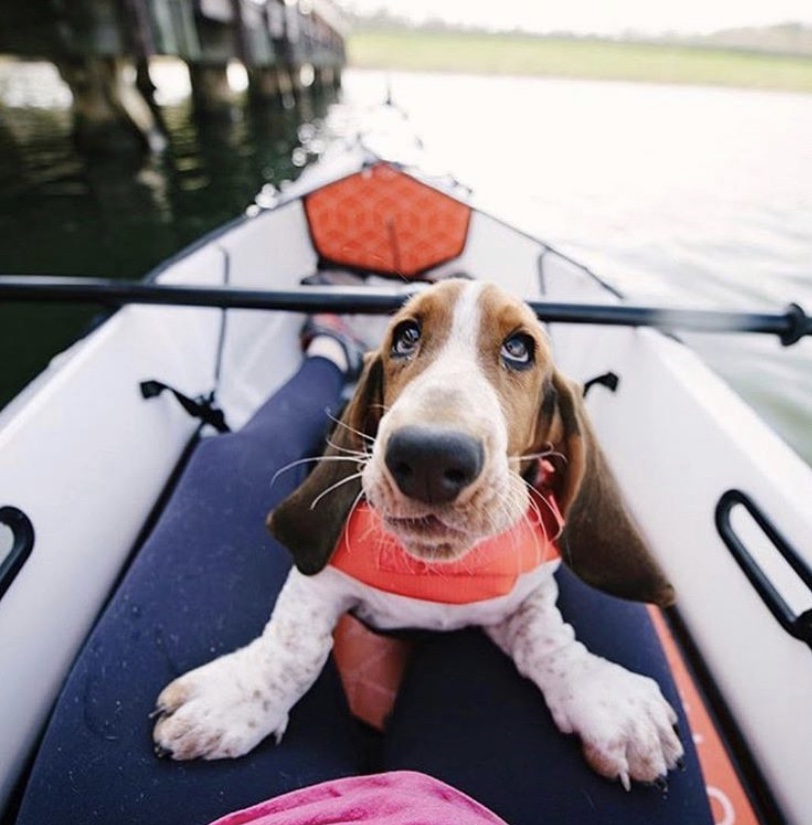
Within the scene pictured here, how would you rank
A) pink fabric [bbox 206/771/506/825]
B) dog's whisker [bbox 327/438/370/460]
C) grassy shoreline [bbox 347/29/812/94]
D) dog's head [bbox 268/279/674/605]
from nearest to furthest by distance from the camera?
1. pink fabric [bbox 206/771/506/825]
2. dog's head [bbox 268/279/674/605]
3. dog's whisker [bbox 327/438/370/460]
4. grassy shoreline [bbox 347/29/812/94]

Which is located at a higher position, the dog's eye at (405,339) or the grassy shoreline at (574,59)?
the dog's eye at (405,339)

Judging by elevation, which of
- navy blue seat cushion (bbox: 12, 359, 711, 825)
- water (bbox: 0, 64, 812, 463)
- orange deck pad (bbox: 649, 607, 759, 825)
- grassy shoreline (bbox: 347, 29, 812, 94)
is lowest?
grassy shoreline (bbox: 347, 29, 812, 94)

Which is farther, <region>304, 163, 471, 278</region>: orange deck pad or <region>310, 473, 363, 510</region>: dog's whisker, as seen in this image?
<region>304, 163, 471, 278</region>: orange deck pad

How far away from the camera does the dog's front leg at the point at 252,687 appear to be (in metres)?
1.27

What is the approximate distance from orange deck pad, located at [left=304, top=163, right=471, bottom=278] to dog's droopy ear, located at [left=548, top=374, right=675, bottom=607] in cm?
270

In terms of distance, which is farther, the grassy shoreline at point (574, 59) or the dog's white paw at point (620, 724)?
the grassy shoreline at point (574, 59)

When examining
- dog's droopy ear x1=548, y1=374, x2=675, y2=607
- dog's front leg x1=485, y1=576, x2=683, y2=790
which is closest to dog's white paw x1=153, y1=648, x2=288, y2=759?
dog's front leg x1=485, y1=576, x2=683, y2=790

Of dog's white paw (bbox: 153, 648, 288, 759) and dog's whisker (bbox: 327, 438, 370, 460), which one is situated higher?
dog's whisker (bbox: 327, 438, 370, 460)

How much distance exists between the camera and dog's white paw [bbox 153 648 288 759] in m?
1.26

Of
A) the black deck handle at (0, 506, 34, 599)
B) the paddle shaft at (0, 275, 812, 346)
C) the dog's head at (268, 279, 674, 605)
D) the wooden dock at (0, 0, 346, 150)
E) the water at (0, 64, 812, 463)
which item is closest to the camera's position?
the dog's head at (268, 279, 674, 605)

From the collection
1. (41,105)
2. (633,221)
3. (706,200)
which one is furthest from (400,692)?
(41,105)

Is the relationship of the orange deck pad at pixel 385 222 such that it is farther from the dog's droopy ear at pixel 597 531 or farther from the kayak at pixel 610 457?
the dog's droopy ear at pixel 597 531

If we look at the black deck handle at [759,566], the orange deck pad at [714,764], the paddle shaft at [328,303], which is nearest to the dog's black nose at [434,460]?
the black deck handle at [759,566]

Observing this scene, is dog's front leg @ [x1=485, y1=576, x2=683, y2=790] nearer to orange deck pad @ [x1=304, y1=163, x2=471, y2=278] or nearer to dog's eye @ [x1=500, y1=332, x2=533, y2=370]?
dog's eye @ [x1=500, y1=332, x2=533, y2=370]
